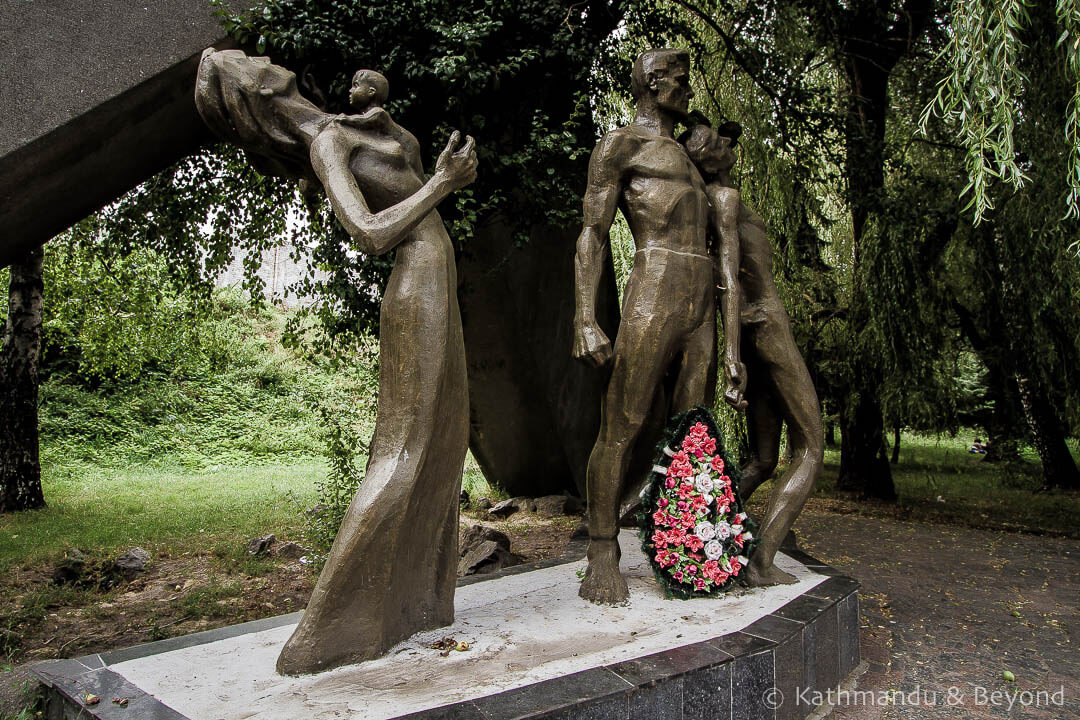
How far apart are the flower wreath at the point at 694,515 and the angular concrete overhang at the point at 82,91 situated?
14.3 feet

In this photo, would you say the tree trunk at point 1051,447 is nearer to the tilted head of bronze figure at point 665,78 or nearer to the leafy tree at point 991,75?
the leafy tree at point 991,75

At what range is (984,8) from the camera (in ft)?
12.6

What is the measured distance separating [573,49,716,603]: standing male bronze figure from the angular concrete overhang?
132 inches

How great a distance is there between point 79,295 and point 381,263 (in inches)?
219

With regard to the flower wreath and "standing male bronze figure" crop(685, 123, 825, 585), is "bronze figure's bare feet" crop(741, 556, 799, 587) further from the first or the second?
the flower wreath

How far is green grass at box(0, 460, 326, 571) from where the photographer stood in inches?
274

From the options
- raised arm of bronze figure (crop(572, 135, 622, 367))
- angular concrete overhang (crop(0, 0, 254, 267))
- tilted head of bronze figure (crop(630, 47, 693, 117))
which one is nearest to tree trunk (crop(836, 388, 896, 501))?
tilted head of bronze figure (crop(630, 47, 693, 117))

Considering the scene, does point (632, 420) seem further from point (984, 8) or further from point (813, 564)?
point (984, 8)

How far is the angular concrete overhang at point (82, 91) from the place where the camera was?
4863 millimetres

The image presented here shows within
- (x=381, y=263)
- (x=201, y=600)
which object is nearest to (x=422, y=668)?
(x=201, y=600)

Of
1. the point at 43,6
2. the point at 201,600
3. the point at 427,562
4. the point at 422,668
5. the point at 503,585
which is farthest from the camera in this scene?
the point at 201,600

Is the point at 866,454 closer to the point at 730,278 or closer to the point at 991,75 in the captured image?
the point at 730,278

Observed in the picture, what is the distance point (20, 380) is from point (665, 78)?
7.43 m

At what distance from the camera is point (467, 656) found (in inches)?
117
